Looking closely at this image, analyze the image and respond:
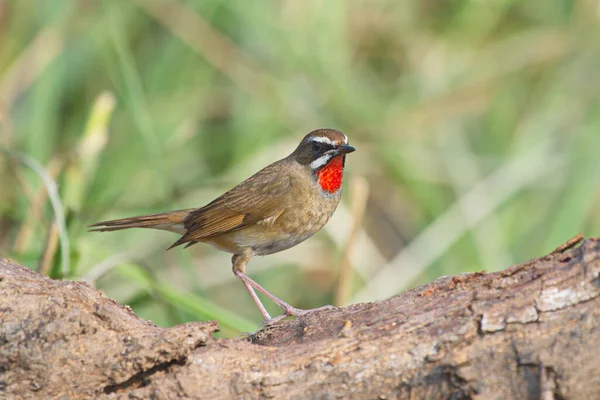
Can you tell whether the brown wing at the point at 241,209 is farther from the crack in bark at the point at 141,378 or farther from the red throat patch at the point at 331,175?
the crack in bark at the point at 141,378

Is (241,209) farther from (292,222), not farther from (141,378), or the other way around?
(141,378)

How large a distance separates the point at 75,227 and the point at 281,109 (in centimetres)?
337

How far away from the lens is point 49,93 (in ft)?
23.9

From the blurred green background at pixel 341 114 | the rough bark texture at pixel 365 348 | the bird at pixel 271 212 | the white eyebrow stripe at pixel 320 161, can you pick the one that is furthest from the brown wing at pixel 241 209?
the rough bark texture at pixel 365 348

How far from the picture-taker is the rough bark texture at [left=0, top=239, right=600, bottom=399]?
2.81m

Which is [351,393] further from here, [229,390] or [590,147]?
[590,147]

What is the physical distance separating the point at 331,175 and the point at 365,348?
2.52 metres

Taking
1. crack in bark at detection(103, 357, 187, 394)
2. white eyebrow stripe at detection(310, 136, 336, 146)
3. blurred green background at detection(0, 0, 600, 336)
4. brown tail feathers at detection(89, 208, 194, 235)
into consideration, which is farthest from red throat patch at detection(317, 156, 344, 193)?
crack in bark at detection(103, 357, 187, 394)

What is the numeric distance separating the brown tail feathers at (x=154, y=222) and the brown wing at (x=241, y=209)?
7 centimetres

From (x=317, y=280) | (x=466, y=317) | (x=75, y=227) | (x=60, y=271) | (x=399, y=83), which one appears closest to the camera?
(x=466, y=317)

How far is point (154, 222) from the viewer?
5.55 meters

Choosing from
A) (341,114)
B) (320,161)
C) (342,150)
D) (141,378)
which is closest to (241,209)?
(320,161)

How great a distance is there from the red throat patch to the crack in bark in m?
2.49

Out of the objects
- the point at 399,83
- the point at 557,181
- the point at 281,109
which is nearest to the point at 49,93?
the point at 281,109
